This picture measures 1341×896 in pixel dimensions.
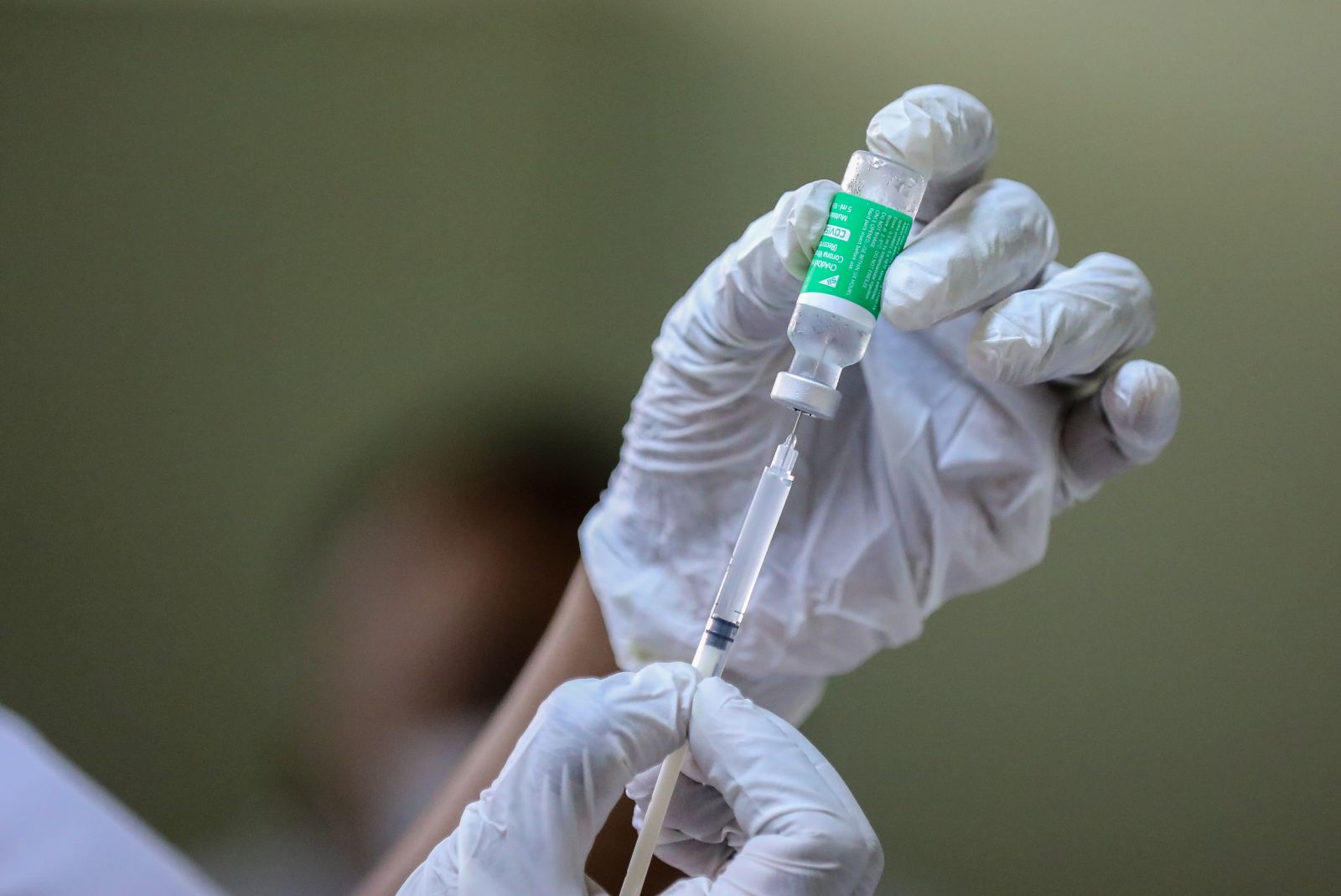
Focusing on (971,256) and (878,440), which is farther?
(878,440)

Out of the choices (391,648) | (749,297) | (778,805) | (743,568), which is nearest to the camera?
(778,805)

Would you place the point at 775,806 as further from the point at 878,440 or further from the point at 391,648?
the point at 391,648

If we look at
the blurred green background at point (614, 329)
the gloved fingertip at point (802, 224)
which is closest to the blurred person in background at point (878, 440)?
the gloved fingertip at point (802, 224)

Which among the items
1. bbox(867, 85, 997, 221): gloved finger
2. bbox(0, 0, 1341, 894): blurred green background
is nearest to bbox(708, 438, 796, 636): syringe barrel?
bbox(867, 85, 997, 221): gloved finger

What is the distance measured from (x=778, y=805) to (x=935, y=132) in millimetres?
526

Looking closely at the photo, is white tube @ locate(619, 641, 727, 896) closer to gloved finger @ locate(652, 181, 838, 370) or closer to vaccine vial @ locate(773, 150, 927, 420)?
vaccine vial @ locate(773, 150, 927, 420)

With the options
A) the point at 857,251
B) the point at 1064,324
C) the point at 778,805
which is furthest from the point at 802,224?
the point at 778,805

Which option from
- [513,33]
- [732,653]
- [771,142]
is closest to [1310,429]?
[732,653]

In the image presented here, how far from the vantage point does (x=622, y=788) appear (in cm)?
65

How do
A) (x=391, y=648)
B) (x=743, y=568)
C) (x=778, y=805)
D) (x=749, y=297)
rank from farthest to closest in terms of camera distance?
(x=391, y=648) → (x=749, y=297) → (x=743, y=568) → (x=778, y=805)

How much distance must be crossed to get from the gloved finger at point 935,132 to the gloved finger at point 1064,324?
0.13 meters

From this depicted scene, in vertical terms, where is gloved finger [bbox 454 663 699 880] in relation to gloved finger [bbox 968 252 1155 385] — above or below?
below

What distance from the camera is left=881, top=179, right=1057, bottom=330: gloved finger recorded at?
0.72 meters

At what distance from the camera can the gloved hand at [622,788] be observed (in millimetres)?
597
